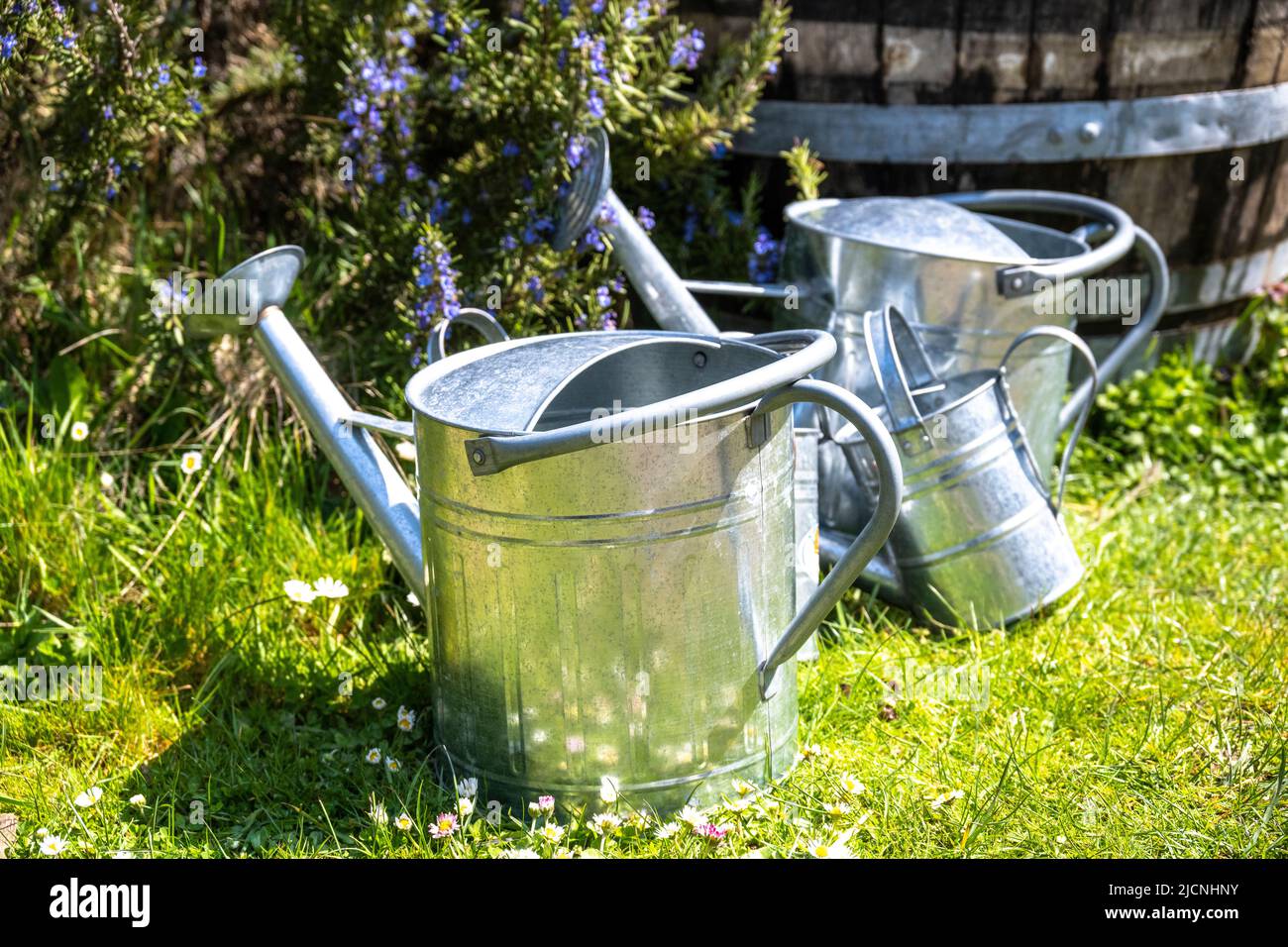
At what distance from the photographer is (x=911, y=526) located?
91.0 inches

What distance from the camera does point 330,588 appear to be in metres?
2.18

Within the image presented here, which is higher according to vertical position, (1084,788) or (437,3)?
(437,3)

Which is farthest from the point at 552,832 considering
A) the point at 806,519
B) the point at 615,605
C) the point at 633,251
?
the point at 633,251

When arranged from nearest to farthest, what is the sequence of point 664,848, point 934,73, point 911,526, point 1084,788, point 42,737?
point 664,848, point 1084,788, point 42,737, point 911,526, point 934,73

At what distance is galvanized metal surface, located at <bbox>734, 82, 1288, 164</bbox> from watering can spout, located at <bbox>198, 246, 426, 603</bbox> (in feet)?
4.28

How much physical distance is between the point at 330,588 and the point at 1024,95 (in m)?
1.79

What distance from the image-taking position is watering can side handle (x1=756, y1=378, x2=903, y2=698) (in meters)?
1.62

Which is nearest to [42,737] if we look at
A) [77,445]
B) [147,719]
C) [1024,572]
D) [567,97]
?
[147,719]

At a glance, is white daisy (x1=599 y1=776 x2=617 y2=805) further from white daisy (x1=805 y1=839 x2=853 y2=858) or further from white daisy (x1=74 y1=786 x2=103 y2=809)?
white daisy (x1=74 y1=786 x2=103 y2=809)

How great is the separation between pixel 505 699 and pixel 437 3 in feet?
5.02

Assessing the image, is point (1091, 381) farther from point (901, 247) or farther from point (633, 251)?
point (633, 251)

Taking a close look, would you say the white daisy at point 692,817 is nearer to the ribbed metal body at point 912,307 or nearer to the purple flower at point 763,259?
the ribbed metal body at point 912,307

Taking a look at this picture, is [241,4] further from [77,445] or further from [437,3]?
[77,445]

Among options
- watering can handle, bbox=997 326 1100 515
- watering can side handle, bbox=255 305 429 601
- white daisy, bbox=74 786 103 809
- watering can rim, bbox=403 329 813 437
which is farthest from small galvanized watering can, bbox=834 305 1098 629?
white daisy, bbox=74 786 103 809
